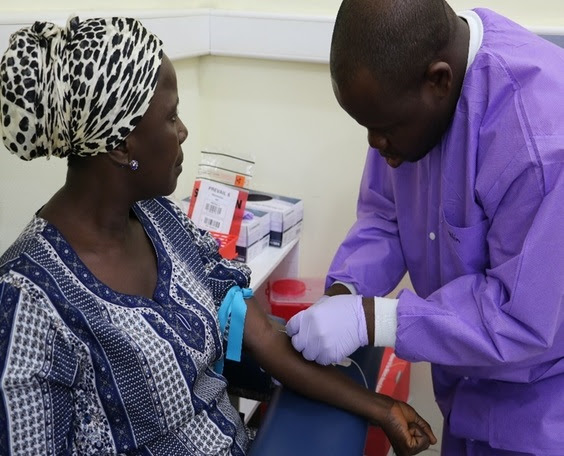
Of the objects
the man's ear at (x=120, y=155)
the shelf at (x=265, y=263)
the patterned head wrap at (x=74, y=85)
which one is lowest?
the shelf at (x=265, y=263)

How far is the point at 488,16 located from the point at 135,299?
33.2 inches

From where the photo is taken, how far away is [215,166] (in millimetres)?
2125

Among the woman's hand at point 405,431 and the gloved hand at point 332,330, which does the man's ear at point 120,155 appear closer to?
the gloved hand at point 332,330

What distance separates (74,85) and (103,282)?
0.32 metres

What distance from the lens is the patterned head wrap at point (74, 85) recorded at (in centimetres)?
90

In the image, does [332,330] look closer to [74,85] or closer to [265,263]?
[74,85]

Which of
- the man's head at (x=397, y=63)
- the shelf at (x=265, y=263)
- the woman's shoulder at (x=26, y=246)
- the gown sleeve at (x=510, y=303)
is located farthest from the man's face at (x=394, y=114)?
the shelf at (x=265, y=263)

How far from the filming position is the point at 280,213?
2.08m

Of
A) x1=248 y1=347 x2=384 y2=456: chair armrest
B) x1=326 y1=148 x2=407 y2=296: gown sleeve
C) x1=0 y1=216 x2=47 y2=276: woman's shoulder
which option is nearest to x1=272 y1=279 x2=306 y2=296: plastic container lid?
x1=326 y1=148 x2=407 y2=296: gown sleeve

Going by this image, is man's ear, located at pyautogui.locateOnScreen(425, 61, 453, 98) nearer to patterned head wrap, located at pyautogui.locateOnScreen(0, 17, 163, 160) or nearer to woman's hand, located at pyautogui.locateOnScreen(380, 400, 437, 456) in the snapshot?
patterned head wrap, located at pyautogui.locateOnScreen(0, 17, 163, 160)

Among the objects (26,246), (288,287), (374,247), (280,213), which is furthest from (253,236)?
(26,246)

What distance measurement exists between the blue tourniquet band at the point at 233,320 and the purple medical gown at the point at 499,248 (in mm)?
326

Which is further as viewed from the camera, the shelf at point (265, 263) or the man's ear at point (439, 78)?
the shelf at point (265, 263)

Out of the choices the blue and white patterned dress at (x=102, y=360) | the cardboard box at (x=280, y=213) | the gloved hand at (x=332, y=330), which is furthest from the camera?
the cardboard box at (x=280, y=213)
